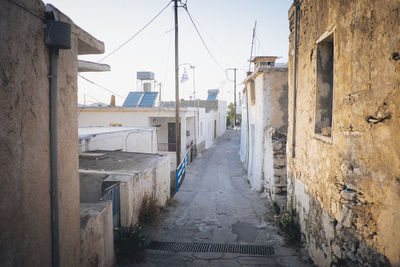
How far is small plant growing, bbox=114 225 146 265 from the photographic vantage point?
4543 mm

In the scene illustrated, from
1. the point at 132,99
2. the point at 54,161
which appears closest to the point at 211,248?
the point at 54,161

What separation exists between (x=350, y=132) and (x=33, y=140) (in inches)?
131

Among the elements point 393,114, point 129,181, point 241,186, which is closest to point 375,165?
point 393,114

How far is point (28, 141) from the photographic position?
2.40 m

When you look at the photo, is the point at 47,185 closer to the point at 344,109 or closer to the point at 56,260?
the point at 56,260

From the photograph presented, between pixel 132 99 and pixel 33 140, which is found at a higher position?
pixel 132 99

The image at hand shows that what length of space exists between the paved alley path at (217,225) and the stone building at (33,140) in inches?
88.3

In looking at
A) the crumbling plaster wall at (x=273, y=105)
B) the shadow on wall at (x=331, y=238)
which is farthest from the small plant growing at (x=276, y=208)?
the shadow on wall at (x=331, y=238)

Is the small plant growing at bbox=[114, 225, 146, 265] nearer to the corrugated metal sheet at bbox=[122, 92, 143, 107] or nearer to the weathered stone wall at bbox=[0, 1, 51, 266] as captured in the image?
the weathered stone wall at bbox=[0, 1, 51, 266]

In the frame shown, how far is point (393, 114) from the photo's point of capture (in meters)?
2.40

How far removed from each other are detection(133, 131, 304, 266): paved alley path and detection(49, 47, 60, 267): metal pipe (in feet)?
6.86

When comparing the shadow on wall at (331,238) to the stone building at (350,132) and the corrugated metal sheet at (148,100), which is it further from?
the corrugated metal sheet at (148,100)

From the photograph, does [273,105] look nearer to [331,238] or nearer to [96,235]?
[331,238]

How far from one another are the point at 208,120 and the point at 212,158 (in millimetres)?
8439
